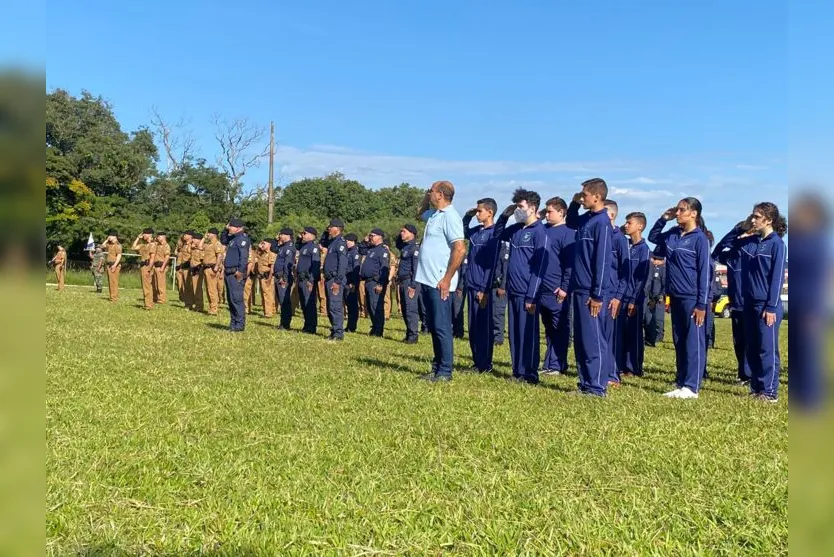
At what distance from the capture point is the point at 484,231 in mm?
9359

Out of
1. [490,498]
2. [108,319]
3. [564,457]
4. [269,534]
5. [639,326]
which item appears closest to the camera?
[269,534]

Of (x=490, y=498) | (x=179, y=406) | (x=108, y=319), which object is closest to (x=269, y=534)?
(x=490, y=498)

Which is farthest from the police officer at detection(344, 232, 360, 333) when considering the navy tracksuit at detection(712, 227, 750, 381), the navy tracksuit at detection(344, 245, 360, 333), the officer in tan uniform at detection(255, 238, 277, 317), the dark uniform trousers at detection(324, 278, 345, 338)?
the navy tracksuit at detection(712, 227, 750, 381)

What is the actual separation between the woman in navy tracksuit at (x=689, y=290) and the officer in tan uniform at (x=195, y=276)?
42.4 ft

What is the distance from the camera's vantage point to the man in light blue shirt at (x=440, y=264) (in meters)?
7.84

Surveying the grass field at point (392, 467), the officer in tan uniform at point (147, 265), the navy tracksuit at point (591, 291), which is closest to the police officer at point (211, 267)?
the officer in tan uniform at point (147, 265)

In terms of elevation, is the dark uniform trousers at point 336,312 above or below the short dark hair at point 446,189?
below

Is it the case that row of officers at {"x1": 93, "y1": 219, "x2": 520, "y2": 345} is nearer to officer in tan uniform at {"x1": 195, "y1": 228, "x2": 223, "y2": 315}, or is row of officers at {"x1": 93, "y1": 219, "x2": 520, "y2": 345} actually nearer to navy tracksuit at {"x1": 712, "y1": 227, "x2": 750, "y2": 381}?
officer in tan uniform at {"x1": 195, "y1": 228, "x2": 223, "y2": 315}

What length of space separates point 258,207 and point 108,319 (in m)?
36.7

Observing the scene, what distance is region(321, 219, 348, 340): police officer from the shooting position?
13078mm

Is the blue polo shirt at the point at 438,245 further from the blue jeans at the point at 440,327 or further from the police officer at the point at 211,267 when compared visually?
the police officer at the point at 211,267

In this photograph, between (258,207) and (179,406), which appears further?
(258,207)

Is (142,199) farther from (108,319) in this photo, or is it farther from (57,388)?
(57,388)
